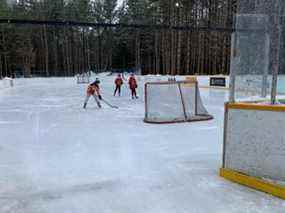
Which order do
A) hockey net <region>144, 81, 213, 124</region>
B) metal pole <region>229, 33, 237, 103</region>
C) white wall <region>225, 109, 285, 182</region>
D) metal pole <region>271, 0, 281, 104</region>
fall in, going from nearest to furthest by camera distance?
white wall <region>225, 109, 285, 182</region>, metal pole <region>271, 0, 281, 104</region>, metal pole <region>229, 33, 237, 103</region>, hockey net <region>144, 81, 213, 124</region>

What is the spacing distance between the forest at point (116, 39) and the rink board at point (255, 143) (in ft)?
104

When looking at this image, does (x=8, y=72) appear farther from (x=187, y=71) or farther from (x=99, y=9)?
(x=187, y=71)

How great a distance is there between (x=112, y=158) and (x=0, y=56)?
44437 millimetres

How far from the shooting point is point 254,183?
397 centimetres

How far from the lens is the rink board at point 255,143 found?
12.5 ft

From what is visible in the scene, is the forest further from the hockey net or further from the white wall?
the white wall

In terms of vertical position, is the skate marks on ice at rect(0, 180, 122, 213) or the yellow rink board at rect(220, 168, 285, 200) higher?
the yellow rink board at rect(220, 168, 285, 200)

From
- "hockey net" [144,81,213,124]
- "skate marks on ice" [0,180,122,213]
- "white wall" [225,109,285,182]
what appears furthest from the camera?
→ "hockey net" [144,81,213,124]

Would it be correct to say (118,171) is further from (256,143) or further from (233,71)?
(233,71)

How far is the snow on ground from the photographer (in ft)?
11.6

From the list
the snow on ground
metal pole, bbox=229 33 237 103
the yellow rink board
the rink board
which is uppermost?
metal pole, bbox=229 33 237 103

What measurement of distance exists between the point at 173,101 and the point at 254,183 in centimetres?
597

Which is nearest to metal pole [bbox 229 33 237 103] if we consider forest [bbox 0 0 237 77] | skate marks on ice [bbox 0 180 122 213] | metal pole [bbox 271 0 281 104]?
metal pole [bbox 271 0 281 104]

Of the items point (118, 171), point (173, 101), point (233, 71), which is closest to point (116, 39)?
point (173, 101)
